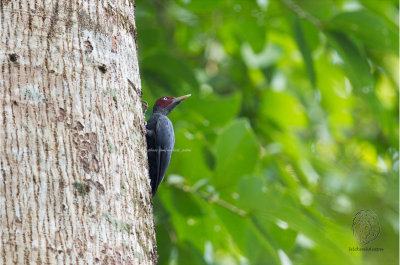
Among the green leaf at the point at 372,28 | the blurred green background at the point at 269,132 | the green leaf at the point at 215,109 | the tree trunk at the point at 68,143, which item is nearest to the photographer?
the tree trunk at the point at 68,143

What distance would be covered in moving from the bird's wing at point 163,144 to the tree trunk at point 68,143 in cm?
97

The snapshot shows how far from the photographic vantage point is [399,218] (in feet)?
6.97

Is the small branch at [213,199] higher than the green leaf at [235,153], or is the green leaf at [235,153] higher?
the green leaf at [235,153]

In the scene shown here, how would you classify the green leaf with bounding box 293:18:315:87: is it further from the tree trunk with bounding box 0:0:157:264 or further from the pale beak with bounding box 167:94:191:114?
the tree trunk with bounding box 0:0:157:264

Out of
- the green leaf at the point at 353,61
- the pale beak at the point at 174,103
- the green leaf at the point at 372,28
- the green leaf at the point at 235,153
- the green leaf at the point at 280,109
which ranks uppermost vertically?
the green leaf at the point at 372,28

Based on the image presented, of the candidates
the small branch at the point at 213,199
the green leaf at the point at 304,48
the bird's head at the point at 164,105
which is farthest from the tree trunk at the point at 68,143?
the green leaf at the point at 304,48

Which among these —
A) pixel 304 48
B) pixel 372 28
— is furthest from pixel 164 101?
pixel 372 28

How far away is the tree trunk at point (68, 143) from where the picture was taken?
5.27 ft

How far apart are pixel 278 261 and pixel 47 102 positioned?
1.74 metres

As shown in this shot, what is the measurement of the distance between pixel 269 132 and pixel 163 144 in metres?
2.06

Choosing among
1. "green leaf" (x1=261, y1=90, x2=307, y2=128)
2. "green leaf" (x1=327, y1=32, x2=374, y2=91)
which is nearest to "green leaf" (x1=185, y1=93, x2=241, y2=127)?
"green leaf" (x1=327, y1=32, x2=374, y2=91)

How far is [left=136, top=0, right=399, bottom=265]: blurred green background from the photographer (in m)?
2.88

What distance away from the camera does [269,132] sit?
5.05 m

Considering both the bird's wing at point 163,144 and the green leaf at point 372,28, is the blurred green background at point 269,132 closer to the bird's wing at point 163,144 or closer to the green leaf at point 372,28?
the green leaf at point 372,28
